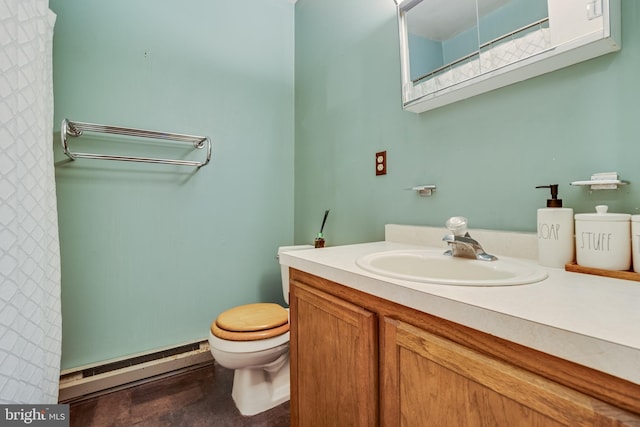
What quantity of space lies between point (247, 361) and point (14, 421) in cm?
72

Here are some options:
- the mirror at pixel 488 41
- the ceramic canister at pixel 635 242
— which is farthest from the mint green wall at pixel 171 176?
the ceramic canister at pixel 635 242

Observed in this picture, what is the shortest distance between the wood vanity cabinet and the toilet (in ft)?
0.98

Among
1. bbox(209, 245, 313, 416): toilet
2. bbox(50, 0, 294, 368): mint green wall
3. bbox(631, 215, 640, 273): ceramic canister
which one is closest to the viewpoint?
bbox(631, 215, 640, 273): ceramic canister

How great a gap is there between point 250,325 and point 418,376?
2.82 feet

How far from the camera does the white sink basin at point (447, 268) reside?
2.00 ft

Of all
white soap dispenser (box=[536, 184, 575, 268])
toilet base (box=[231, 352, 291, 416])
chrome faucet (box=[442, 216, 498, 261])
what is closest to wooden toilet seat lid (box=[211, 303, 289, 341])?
toilet base (box=[231, 352, 291, 416])

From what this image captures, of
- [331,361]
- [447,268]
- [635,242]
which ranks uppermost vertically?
[635,242]

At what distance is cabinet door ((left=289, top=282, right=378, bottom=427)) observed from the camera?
669mm

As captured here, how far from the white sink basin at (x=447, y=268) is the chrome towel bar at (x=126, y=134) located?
3.98 ft

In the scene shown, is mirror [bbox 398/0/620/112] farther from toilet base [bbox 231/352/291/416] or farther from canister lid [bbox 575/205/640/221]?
toilet base [bbox 231/352/291/416]

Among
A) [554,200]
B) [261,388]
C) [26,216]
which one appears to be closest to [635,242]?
[554,200]

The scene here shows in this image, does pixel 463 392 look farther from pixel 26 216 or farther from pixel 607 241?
pixel 26 216

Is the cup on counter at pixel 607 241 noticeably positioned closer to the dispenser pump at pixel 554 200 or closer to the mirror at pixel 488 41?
the dispenser pump at pixel 554 200

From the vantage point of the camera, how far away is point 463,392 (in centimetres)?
49
